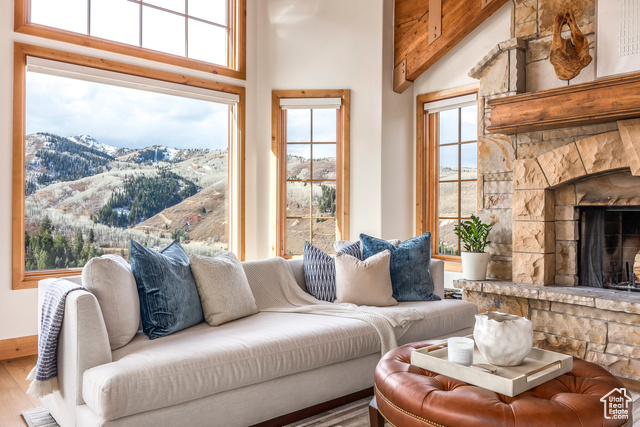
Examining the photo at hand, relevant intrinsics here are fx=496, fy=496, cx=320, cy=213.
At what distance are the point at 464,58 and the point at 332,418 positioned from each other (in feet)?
11.8

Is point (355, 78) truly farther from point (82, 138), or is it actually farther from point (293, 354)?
point (293, 354)

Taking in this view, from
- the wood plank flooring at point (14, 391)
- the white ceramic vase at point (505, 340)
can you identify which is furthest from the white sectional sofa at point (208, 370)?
the white ceramic vase at point (505, 340)

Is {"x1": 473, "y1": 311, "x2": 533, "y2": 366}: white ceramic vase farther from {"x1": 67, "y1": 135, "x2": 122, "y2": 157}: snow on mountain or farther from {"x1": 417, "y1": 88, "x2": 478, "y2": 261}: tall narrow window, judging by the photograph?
{"x1": 67, "y1": 135, "x2": 122, "y2": 157}: snow on mountain

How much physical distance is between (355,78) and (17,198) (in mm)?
3164

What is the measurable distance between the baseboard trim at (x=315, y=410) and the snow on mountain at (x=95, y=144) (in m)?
2.90

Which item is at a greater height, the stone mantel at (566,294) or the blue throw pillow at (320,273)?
the blue throw pillow at (320,273)

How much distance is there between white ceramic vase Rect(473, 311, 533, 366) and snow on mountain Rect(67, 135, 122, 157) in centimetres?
355

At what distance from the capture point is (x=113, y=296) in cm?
237

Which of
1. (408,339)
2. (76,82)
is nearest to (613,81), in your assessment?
(408,339)

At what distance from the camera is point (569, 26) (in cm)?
358

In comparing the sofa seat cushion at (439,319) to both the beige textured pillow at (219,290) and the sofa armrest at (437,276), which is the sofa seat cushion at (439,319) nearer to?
the sofa armrest at (437,276)

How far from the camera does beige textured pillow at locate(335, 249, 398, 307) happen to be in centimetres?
323

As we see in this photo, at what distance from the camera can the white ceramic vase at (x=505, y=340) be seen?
1.88 meters

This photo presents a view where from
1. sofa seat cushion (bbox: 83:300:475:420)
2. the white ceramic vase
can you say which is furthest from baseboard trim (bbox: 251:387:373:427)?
the white ceramic vase
